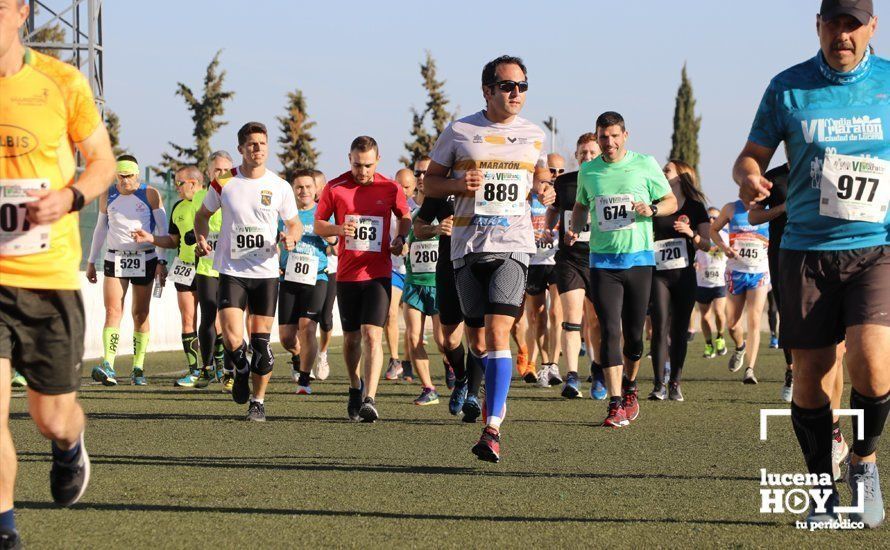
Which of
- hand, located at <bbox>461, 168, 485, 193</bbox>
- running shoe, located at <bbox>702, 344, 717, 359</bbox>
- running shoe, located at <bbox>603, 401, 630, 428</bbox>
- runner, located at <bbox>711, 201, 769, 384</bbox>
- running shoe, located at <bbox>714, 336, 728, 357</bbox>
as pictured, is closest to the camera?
hand, located at <bbox>461, 168, 485, 193</bbox>

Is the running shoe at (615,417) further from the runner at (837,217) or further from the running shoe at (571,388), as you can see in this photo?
the runner at (837,217)

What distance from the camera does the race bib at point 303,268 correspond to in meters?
13.8

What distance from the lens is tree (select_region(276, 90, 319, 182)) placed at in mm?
59156

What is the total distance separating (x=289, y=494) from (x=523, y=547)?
173 cm

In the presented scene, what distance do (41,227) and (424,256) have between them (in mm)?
8880

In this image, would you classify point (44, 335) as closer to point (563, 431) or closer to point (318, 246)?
point (563, 431)

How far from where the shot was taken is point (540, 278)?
15.3m

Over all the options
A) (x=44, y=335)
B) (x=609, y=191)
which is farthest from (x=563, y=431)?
(x=44, y=335)

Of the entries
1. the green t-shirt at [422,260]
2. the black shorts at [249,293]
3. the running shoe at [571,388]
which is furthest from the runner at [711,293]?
the black shorts at [249,293]

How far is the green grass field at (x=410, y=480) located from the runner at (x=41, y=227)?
599 millimetres

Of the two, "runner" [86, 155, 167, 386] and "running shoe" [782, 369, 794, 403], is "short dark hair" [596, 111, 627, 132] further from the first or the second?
"runner" [86, 155, 167, 386]

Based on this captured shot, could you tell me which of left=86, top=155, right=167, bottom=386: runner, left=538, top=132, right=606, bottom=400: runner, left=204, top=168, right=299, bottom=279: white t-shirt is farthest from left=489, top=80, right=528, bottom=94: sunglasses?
left=86, top=155, right=167, bottom=386: runner

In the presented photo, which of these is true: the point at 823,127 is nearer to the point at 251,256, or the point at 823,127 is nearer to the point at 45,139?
the point at 45,139

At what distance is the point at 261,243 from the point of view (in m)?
10.7
